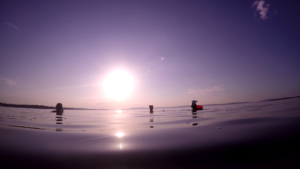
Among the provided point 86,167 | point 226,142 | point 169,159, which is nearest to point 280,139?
point 226,142

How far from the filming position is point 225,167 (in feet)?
9.77

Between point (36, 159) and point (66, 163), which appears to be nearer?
point (66, 163)

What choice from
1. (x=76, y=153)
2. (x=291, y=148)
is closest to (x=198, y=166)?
(x=291, y=148)

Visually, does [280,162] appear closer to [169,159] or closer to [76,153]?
[169,159]

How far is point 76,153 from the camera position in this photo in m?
3.84

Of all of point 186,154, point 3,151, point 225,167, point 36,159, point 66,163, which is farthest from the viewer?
point 3,151

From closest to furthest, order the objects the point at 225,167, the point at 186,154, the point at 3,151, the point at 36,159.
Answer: the point at 225,167 < the point at 36,159 < the point at 186,154 < the point at 3,151

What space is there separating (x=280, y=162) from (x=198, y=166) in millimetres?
1949

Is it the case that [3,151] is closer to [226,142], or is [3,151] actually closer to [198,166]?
[198,166]

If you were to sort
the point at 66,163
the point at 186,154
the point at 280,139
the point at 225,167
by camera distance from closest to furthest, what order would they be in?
the point at 225,167
the point at 66,163
the point at 186,154
the point at 280,139

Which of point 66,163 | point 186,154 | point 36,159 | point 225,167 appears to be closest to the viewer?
point 225,167

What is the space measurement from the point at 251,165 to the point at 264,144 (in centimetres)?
179

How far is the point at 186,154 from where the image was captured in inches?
147

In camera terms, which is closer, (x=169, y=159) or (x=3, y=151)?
(x=169, y=159)
